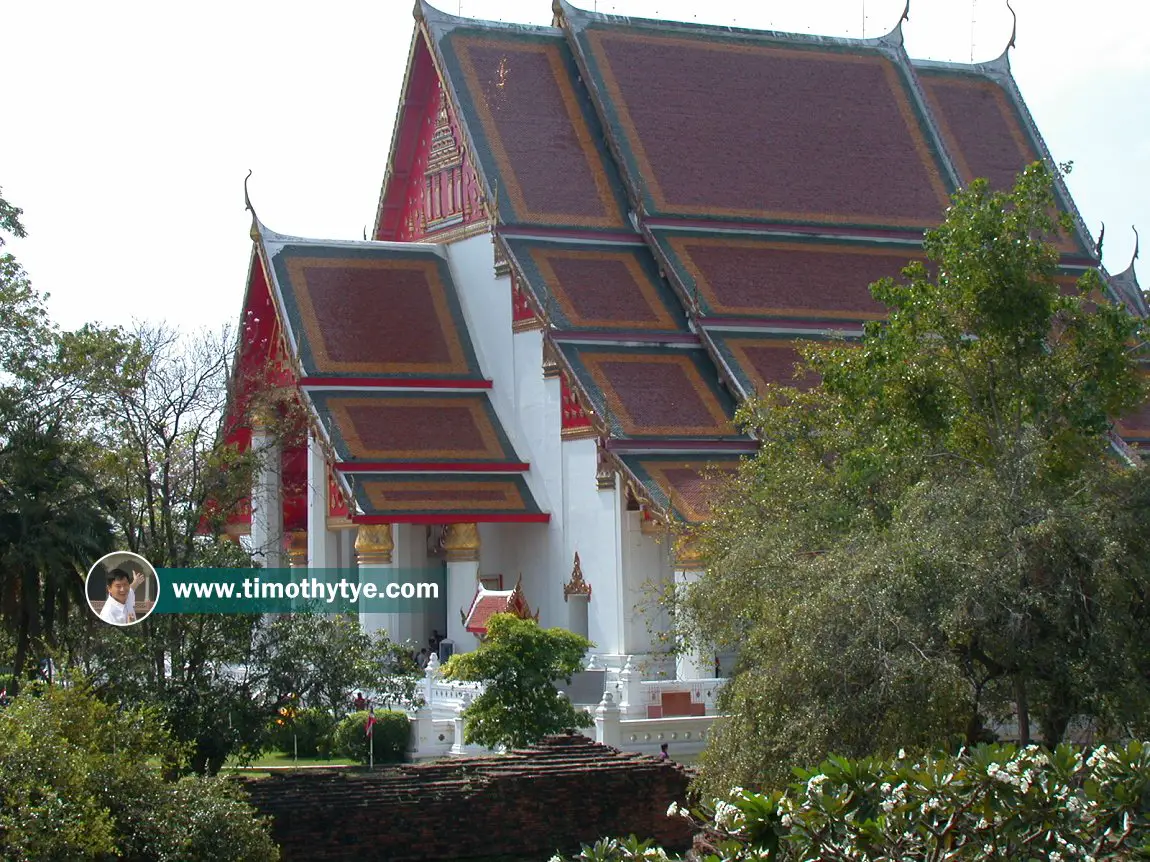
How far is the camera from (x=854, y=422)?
16797 millimetres

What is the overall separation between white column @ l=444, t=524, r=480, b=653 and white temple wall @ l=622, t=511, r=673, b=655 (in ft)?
9.00

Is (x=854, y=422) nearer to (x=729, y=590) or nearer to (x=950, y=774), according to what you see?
(x=729, y=590)

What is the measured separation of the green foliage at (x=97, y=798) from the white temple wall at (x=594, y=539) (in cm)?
1202

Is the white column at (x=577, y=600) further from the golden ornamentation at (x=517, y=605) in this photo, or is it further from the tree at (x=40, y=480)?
the tree at (x=40, y=480)

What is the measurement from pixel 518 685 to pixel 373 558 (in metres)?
8.11

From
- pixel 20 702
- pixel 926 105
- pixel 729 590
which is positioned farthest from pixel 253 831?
pixel 926 105

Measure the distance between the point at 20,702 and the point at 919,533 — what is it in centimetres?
601

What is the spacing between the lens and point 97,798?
1236 cm

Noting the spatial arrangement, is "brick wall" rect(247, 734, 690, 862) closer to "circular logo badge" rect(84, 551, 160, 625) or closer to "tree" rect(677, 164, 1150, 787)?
"tree" rect(677, 164, 1150, 787)

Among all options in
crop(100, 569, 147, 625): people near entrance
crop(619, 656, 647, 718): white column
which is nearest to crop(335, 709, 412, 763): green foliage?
crop(619, 656, 647, 718): white column

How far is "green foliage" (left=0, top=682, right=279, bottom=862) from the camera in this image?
38.5ft

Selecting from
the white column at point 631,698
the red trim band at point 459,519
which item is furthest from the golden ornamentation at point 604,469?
the white column at point 631,698

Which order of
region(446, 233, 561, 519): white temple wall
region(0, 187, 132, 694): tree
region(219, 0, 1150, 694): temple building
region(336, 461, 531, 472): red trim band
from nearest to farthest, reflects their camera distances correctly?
region(0, 187, 132, 694): tree, region(219, 0, 1150, 694): temple building, region(336, 461, 531, 472): red trim band, region(446, 233, 561, 519): white temple wall

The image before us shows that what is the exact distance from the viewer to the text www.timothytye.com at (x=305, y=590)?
17938 mm
